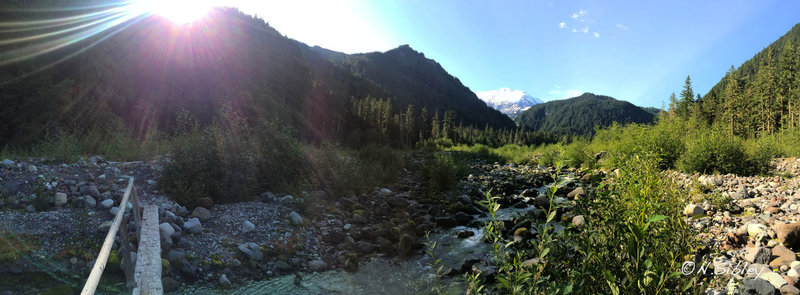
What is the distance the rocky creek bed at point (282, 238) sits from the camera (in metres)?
4.96

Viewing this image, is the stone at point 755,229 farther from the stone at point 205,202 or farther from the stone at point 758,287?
the stone at point 205,202

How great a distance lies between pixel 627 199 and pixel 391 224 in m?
6.88

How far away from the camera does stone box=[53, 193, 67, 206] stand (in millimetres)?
6048

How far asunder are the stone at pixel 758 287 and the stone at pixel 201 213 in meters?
9.56

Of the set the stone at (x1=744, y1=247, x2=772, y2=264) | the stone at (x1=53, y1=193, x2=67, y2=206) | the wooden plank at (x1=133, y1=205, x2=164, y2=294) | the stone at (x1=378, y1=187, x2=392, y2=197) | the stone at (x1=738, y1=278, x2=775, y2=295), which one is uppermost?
the stone at (x1=744, y1=247, x2=772, y2=264)

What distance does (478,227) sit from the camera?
10.3m

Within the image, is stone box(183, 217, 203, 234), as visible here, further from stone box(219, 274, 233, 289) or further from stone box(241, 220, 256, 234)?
stone box(219, 274, 233, 289)

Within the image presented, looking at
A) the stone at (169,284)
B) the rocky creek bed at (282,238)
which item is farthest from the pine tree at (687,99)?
the stone at (169,284)

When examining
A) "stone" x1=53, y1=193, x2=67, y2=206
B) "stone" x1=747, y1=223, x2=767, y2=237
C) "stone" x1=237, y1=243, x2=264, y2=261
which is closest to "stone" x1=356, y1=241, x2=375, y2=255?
"stone" x1=237, y1=243, x2=264, y2=261

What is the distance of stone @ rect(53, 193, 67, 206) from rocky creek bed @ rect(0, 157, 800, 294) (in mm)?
14

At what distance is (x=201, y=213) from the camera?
7270 mm

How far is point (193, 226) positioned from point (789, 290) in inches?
388

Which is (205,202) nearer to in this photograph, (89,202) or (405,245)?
(89,202)

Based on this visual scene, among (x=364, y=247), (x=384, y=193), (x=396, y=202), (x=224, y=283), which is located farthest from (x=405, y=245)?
(x=384, y=193)
